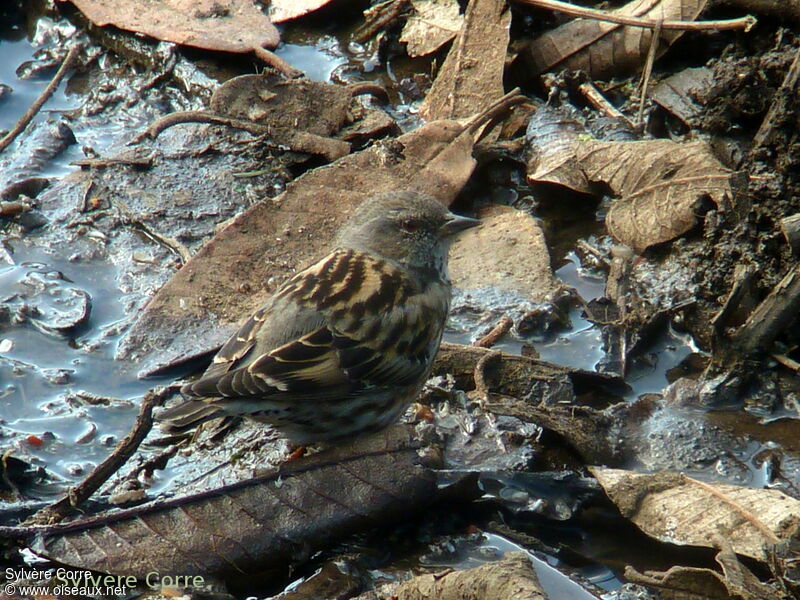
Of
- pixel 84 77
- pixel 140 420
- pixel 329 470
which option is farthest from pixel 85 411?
pixel 84 77

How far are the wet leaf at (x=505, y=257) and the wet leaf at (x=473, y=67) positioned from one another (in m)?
0.86

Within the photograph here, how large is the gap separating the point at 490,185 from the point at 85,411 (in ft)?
8.89

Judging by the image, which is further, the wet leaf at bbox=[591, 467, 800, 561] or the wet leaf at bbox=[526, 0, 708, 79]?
the wet leaf at bbox=[526, 0, 708, 79]

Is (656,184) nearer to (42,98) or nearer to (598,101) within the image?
(598,101)

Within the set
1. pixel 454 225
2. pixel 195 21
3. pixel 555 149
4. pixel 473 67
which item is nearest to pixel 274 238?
pixel 454 225

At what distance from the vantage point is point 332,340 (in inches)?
199

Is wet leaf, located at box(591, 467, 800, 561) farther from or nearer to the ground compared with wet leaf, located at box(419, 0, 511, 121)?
nearer to the ground

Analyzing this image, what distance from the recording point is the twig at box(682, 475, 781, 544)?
416cm

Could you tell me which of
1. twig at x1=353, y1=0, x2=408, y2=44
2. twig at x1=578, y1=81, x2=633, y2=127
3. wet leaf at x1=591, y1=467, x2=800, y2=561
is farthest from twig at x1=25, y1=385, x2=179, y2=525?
twig at x1=353, y1=0, x2=408, y2=44

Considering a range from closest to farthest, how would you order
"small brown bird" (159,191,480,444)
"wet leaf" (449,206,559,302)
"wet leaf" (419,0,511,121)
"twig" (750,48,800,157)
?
"small brown bird" (159,191,480,444), "twig" (750,48,800,157), "wet leaf" (449,206,559,302), "wet leaf" (419,0,511,121)

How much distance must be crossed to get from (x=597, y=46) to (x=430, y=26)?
3.66 feet

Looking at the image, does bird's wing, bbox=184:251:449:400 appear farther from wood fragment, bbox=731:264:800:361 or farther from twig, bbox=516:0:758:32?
twig, bbox=516:0:758:32

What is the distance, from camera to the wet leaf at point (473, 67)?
23.0 ft

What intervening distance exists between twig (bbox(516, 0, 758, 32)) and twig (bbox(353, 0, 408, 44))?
3.10 ft
